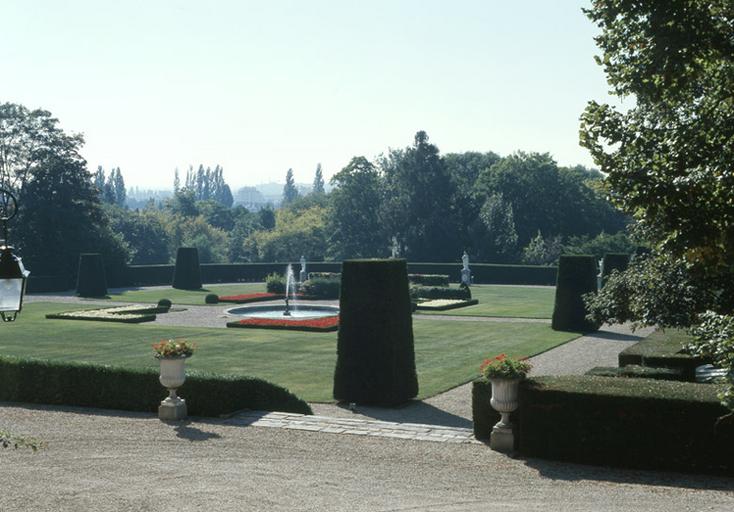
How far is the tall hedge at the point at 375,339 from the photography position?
18.7 metres

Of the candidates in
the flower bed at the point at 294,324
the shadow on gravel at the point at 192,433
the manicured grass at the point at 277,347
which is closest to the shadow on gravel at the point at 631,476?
the shadow on gravel at the point at 192,433

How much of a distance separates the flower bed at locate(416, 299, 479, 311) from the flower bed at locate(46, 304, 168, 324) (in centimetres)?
1273

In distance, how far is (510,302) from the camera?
45844 mm

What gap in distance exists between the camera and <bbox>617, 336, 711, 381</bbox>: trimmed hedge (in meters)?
17.9

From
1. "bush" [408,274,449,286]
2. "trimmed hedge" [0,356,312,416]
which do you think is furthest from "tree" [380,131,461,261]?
"trimmed hedge" [0,356,312,416]

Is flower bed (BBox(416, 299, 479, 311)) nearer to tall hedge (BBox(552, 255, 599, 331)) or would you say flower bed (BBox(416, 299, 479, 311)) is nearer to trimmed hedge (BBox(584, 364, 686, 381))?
tall hedge (BBox(552, 255, 599, 331))

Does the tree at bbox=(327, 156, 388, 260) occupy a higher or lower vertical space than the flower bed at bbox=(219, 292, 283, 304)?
higher

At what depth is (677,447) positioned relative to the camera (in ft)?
39.6

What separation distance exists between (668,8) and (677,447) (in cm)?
625

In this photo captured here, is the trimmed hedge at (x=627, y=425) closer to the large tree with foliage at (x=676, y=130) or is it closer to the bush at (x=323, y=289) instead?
the large tree with foliage at (x=676, y=130)

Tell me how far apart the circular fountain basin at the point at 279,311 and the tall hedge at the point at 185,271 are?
46.0 ft

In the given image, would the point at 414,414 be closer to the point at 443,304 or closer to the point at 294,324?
the point at 294,324

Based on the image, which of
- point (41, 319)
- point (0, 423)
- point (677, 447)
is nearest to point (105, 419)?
point (0, 423)

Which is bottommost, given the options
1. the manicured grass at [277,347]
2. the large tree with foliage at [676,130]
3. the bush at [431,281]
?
the manicured grass at [277,347]
